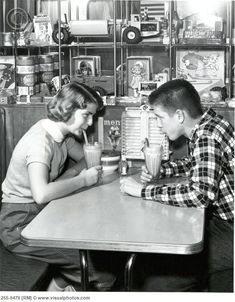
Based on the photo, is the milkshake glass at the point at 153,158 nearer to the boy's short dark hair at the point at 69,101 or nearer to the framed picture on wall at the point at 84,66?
the boy's short dark hair at the point at 69,101

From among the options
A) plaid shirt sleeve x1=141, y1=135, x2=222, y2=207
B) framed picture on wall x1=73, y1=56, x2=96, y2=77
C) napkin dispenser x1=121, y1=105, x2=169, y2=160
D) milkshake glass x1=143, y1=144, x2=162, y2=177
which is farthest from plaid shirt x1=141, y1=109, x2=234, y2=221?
framed picture on wall x1=73, y1=56, x2=96, y2=77

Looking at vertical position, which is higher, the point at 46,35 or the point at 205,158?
the point at 46,35

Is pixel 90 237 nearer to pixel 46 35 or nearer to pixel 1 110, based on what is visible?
pixel 1 110

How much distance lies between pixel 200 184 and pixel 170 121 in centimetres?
35

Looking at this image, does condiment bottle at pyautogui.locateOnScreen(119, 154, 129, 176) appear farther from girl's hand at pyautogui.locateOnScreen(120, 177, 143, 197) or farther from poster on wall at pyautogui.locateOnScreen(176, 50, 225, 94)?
poster on wall at pyautogui.locateOnScreen(176, 50, 225, 94)

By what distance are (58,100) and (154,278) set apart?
766 mm

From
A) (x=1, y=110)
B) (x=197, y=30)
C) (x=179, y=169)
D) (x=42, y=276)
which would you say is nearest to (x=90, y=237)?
(x=42, y=276)

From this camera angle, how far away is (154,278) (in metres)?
1.76

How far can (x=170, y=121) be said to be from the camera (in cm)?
184

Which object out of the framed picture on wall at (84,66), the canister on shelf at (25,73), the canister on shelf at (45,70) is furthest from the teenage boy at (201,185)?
the framed picture on wall at (84,66)

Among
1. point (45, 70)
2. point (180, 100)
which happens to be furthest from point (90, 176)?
point (45, 70)

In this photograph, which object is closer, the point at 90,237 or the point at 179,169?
the point at 90,237

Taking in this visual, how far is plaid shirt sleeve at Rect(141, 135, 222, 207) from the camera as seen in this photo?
1.55 meters

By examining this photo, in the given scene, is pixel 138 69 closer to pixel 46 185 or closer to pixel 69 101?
pixel 69 101
